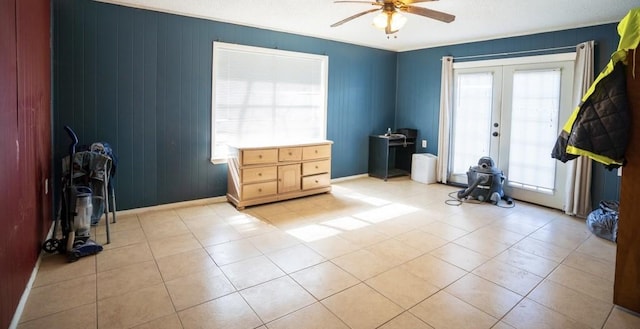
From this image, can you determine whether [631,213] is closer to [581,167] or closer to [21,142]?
[581,167]

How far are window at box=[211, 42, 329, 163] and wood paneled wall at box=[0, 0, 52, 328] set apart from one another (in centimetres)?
187

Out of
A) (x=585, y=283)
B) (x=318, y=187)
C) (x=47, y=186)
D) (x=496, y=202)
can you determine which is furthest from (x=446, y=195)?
(x=47, y=186)

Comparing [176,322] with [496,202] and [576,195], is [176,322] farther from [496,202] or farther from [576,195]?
[576,195]

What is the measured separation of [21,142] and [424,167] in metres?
5.20

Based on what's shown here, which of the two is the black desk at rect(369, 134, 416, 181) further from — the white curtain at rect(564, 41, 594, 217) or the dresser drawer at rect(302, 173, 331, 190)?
the white curtain at rect(564, 41, 594, 217)

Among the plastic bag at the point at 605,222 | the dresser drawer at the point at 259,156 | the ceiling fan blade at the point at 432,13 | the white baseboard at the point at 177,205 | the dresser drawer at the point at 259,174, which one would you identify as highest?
the ceiling fan blade at the point at 432,13

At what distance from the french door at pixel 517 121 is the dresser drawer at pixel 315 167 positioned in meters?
2.23

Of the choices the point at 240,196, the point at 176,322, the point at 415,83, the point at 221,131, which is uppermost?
the point at 415,83

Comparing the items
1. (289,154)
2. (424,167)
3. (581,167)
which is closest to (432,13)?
(289,154)

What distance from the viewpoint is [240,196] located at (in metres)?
4.40

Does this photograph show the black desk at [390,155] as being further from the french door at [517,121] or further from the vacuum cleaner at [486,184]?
the vacuum cleaner at [486,184]

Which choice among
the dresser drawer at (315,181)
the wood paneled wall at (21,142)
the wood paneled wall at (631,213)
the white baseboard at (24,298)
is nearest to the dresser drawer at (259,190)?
the dresser drawer at (315,181)

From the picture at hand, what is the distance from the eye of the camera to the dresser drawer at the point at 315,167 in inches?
195

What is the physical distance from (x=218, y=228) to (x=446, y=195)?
3293mm
